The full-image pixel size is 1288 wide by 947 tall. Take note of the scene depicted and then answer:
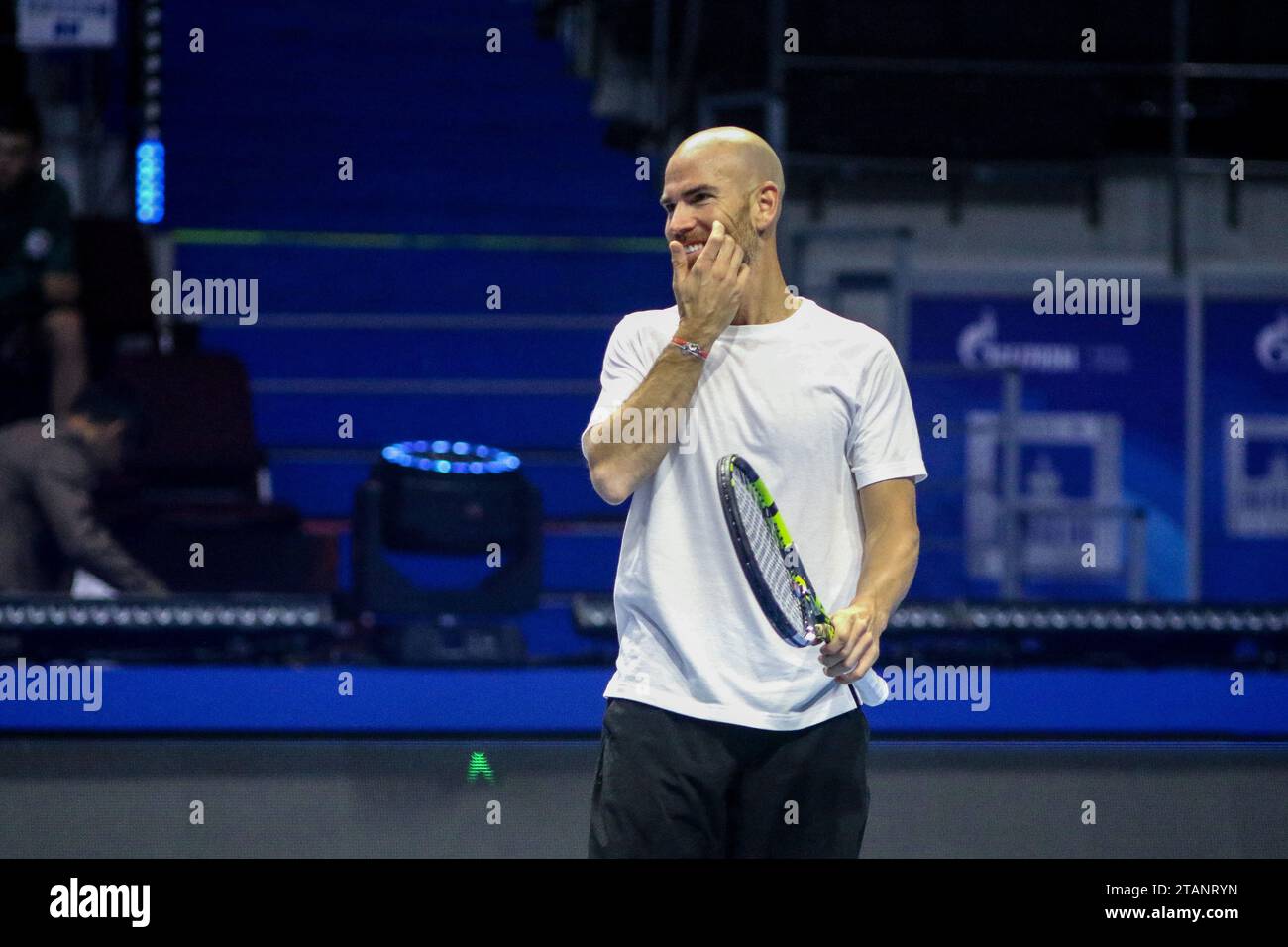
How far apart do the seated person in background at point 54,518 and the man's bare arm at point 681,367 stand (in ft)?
7.65

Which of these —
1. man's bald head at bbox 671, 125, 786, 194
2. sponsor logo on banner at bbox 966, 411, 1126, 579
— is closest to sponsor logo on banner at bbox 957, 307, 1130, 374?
sponsor logo on banner at bbox 966, 411, 1126, 579

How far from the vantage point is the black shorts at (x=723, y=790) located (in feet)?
7.27

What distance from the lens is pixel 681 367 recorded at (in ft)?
7.22

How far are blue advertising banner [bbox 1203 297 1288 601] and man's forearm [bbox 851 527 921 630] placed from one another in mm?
6205

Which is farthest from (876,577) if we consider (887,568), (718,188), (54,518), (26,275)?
(26,275)

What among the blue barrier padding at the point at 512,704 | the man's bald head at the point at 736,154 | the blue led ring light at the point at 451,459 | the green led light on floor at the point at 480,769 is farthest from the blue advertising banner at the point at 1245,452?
the man's bald head at the point at 736,154

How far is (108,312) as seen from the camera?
6.00m

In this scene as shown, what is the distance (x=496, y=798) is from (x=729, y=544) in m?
1.62

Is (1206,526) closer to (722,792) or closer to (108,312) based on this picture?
(108,312)

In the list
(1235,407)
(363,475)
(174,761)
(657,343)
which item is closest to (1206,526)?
(1235,407)

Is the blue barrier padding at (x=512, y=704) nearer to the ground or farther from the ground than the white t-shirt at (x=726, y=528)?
nearer to the ground

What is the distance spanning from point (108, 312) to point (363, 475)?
3.47 feet

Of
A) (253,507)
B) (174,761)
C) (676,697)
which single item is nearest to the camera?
(676,697)

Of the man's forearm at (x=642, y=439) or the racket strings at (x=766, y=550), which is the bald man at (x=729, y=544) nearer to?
the man's forearm at (x=642, y=439)
